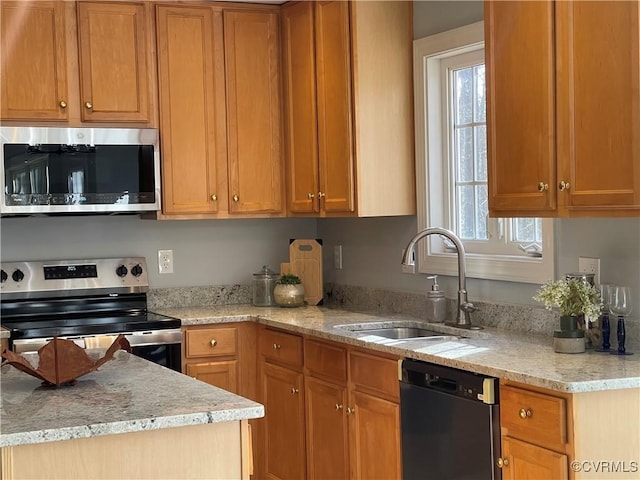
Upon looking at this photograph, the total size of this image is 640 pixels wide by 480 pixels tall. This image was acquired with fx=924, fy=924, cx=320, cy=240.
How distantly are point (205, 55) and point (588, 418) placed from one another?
113 inches

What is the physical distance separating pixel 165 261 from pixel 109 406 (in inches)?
105

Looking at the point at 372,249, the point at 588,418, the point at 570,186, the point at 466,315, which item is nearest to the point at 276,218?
the point at 372,249

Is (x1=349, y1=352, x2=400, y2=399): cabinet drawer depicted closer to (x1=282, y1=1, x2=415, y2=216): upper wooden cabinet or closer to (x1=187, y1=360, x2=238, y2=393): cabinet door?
(x1=282, y1=1, x2=415, y2=216): upper wooden cabinet

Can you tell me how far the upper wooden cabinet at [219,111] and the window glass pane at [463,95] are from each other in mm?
1118

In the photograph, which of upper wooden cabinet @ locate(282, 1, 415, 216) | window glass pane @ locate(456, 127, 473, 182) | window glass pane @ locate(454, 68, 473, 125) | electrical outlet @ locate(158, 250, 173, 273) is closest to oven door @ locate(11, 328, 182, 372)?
electrical outlet @ locate(158, 250, 173, 273)

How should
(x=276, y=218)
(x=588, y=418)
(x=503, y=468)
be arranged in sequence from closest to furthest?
(x=588, y=418), (x=503, y=468), (x=276, y=218)

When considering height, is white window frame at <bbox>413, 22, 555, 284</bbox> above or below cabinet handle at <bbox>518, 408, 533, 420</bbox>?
above

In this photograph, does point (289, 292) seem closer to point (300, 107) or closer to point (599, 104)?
point (300, 107)

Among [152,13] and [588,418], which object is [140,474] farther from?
[152,13]

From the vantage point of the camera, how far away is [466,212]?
4117mm

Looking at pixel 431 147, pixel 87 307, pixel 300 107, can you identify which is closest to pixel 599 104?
pixel 431 147

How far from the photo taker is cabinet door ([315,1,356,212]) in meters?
4.25

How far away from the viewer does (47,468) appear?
2172mm

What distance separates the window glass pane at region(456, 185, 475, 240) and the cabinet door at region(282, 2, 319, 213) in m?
0.77
